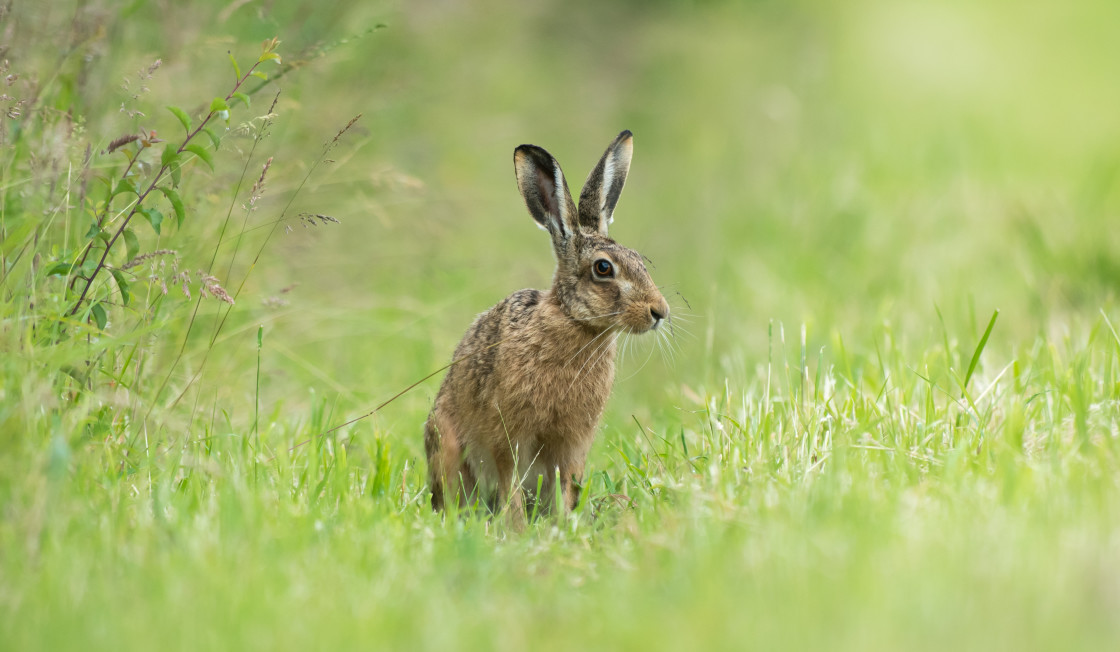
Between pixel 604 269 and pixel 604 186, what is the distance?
46 cm

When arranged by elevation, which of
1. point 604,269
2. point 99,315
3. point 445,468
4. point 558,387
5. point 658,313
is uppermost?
point 99,315

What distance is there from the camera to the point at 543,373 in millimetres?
4504

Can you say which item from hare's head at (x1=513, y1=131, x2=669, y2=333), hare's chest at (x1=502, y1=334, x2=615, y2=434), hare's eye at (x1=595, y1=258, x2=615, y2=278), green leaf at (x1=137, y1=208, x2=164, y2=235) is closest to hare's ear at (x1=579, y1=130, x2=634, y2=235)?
hare's head at (x1=513, y1=131, x2=669, y2=333)

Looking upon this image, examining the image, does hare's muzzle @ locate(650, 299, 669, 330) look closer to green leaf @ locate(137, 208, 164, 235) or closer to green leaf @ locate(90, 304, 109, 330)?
green leaf @ locate(137, 208, 164, 235)

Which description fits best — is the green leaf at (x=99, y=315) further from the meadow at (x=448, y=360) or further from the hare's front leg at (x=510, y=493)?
the hare's front leg at (x=510, y=493)

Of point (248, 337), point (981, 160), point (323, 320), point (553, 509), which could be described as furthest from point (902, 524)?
point (981, 160)

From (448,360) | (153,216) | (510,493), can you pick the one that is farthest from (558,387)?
(448,360)

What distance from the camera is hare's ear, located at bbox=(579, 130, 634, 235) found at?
4805 mm

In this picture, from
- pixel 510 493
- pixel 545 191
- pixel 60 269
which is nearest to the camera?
pixel 60 269

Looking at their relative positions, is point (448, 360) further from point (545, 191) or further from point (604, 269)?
point (604, 269)

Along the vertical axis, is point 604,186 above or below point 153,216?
below

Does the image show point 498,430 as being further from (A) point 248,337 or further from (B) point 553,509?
(A) point 248,337

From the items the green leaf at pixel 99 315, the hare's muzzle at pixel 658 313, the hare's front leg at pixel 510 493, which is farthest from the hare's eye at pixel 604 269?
the green leaf at pixel 99 315

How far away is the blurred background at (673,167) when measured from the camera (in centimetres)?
569
